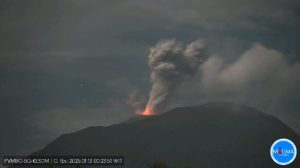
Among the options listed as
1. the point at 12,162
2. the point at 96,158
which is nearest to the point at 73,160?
the point at 96,158

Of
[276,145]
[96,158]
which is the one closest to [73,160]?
[96,158]

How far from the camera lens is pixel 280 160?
5012 centimetres

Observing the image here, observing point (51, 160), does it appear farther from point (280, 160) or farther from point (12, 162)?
point (280, 160)

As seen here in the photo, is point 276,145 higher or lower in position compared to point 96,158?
lower

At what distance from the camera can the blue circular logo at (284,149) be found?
5069cm

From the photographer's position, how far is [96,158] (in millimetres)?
61562

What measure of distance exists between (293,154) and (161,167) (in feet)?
77.1

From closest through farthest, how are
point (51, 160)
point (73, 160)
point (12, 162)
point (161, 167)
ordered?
point (51, 160) < point (12, 162) < point (73, 160) < point (161, 167)

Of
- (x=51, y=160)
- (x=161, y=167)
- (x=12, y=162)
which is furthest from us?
(x=161, y=167)

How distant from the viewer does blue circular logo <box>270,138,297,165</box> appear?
166 ft

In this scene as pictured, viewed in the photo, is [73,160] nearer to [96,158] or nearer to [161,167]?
[96,158]

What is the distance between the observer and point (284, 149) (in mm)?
51938

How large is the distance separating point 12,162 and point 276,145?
1269 inches

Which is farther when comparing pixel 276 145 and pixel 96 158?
pixel 96 158
